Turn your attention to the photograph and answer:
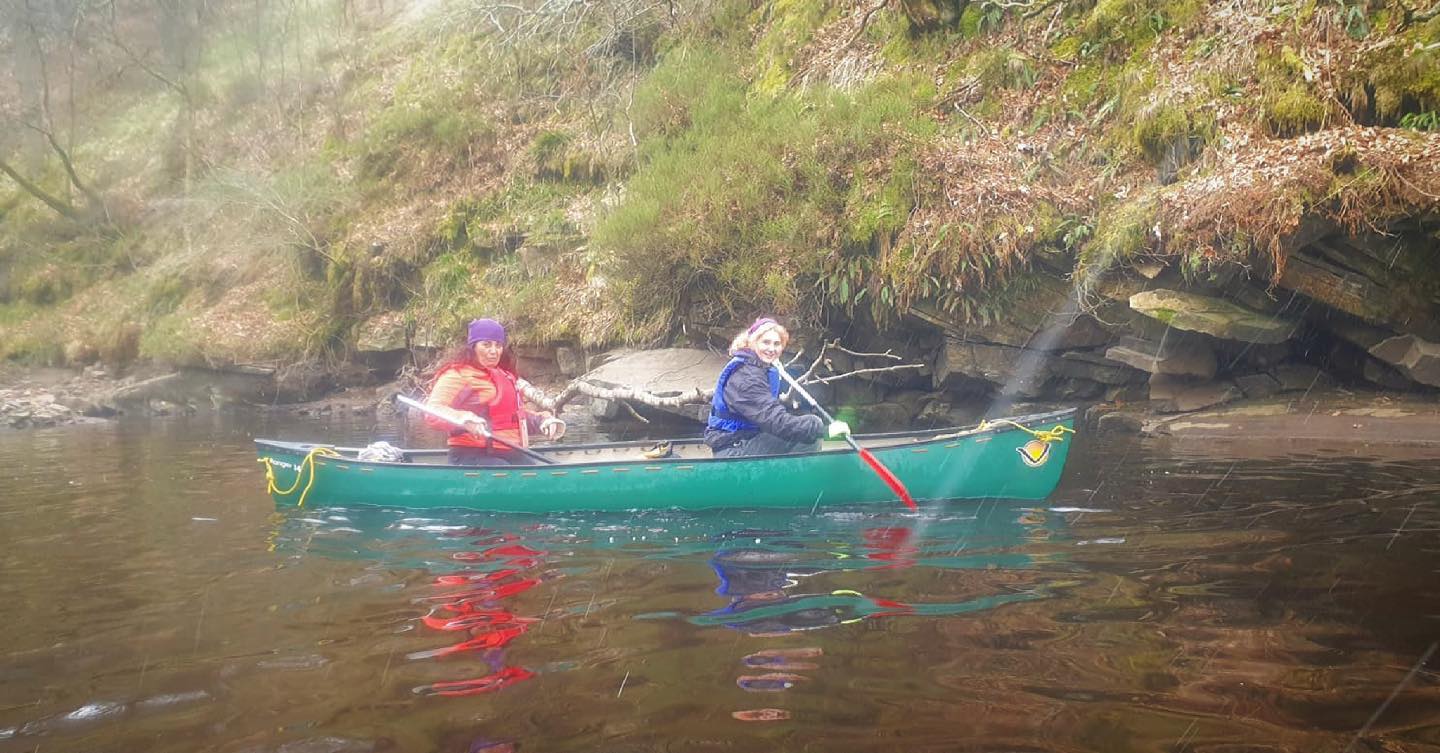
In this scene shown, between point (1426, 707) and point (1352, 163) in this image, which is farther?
point (1352, 163)

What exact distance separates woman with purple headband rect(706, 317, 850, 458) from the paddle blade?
0.78 ft

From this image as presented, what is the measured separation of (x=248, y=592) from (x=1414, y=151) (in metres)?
9.33

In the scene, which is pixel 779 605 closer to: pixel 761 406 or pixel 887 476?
pixel 887 476

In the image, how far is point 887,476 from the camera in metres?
7.05

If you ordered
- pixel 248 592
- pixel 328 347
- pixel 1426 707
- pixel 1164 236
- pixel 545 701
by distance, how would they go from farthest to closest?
pixel 328 347 < pixel 1164 236 < pixel 248 592 < pixel 545 701 < pixel 1426 707

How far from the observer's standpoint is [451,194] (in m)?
19.8

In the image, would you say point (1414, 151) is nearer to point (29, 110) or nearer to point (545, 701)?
point (545, 701)

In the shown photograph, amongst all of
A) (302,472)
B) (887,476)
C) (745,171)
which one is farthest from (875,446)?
(745,171)

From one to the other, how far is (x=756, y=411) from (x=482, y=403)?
2.45m

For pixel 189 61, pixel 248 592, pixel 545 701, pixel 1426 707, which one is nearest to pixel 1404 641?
pixel 1426 707

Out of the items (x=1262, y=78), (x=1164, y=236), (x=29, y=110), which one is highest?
(x=29, y=110)

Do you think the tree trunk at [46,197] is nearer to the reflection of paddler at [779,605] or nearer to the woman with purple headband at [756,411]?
the woman with purple headband at [756,411]

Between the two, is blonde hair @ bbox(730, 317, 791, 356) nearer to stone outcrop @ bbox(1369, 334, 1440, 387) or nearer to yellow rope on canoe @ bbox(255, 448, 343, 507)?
yellow rope on canoe @ bbox(255, 448, 343, 507)

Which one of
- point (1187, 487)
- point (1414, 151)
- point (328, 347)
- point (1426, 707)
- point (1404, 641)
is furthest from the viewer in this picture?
point (328, 347)
